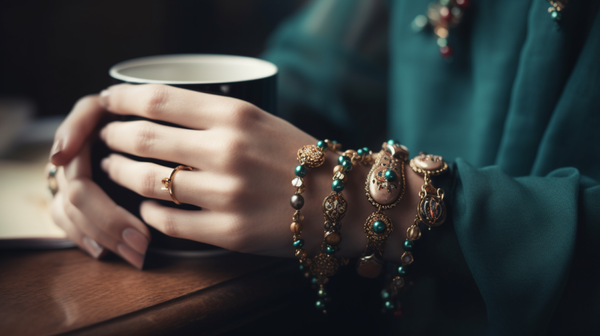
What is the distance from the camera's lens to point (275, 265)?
45 centimetres

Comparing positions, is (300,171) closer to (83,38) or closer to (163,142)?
(163,142)

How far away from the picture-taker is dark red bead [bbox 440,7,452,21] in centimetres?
66

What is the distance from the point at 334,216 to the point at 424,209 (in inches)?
3.9

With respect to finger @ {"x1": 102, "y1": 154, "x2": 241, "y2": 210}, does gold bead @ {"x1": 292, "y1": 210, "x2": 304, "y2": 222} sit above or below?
below

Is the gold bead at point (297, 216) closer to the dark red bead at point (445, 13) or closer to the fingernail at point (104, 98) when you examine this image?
the fingernail at point (104, 98)

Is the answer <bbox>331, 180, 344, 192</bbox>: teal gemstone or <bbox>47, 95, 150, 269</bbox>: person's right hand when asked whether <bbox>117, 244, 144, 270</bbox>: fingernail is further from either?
<bbox>331, 180, 344, 192</bbox>: teal gemstone

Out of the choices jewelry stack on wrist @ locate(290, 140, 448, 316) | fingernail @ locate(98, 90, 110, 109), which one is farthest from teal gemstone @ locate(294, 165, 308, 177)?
fingernail @ locate(98, 90, 110, 109)

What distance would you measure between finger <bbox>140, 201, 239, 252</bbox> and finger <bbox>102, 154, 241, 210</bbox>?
0.04ft

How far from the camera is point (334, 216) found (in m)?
0.40

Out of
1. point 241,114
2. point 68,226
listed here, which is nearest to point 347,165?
point 241,114

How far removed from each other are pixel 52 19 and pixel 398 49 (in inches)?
32.2

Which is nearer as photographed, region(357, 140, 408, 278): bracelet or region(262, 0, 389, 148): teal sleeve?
region(357, 140, 408, 278): bracelet

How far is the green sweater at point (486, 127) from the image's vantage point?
1.31ft

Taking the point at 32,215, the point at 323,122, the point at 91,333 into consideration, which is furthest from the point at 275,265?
the point at 323,122
